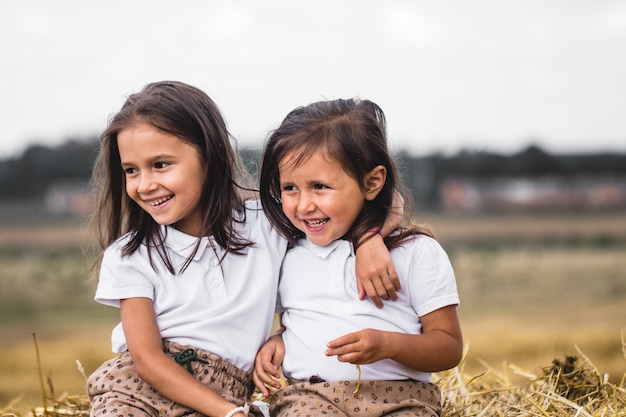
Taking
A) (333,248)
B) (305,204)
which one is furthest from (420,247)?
(305,204)

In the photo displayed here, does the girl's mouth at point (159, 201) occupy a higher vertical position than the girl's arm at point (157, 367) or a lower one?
higher

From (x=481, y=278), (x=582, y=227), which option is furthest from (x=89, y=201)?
(x=582, y=227)

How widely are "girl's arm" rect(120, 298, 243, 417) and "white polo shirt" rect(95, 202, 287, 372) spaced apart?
0.07m

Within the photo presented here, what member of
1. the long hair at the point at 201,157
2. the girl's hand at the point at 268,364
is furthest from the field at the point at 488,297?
the girl's hand at the point at 268,364

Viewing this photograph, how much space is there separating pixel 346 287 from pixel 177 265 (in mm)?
658

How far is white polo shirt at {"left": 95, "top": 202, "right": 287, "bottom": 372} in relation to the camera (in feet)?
9.80

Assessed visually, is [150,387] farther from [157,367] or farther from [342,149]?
[342,149]

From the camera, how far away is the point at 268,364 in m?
2.98

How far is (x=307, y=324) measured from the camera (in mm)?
3006

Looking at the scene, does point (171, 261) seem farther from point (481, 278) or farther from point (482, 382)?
point (481, 278)

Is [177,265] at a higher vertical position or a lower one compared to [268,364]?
higher

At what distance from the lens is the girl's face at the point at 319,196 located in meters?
2.89

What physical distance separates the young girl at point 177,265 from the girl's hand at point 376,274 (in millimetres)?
12

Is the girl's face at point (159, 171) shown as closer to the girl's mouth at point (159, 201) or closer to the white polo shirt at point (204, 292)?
the girl's mouth at point (159, 201)
